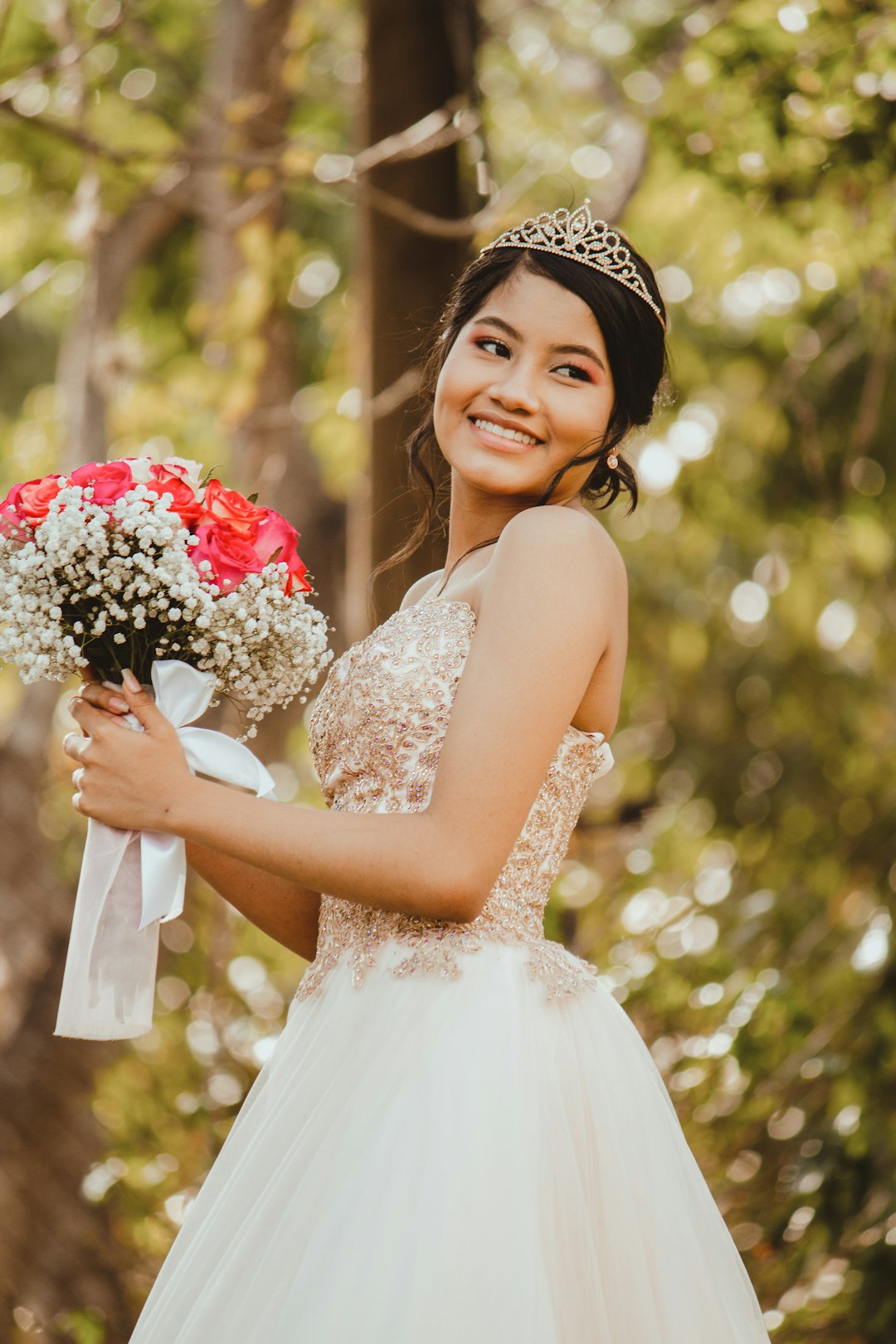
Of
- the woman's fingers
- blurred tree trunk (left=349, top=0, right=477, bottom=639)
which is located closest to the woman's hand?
the woman's fingers

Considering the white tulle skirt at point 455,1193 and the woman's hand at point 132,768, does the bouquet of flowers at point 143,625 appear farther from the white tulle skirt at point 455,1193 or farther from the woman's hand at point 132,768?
the white tulle skirt at point 455,1193

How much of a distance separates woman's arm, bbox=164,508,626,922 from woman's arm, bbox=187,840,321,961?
15.5 inches

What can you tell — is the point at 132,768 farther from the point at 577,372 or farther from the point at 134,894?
the point at 577,372

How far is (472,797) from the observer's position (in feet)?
6.26

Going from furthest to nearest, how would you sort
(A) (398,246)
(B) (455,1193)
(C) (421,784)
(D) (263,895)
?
(A) (398,246) < (D) (263,895) < (C) (421,784) < (B) (455,1193)

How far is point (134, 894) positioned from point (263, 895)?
12.5 inches

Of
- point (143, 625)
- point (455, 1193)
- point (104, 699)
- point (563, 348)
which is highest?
point (563, 348)

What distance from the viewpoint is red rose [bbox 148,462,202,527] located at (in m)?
2.07

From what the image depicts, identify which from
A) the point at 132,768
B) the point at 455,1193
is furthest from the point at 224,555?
the point at 455,1193

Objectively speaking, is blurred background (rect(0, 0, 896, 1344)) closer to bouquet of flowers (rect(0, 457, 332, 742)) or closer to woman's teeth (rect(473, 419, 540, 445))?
woman's teeth (rect(473, 419, 540, 445))

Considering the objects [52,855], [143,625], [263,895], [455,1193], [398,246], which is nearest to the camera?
[455,1193]

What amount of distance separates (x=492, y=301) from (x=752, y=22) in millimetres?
2386

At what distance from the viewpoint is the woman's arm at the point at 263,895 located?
237 centimetres

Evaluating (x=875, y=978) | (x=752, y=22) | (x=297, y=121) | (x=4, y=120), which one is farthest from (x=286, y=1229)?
(x=297, y=121)
